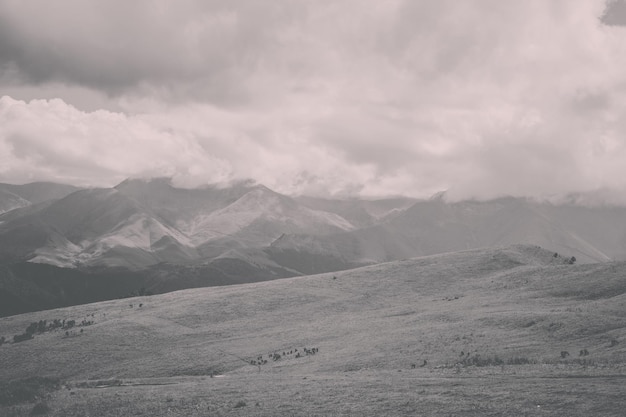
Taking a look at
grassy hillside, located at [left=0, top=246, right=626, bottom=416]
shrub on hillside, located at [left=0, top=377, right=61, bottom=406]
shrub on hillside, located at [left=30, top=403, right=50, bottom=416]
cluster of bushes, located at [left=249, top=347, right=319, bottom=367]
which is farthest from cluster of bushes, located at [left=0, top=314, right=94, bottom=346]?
shrub on hillside, located at [left=30, top=403, right=50, bottom=416]

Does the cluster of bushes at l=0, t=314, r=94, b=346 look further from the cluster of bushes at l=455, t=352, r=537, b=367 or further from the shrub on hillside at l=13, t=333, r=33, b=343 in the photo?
the cluster of bushes at l=455, t=352, r=537, b=367

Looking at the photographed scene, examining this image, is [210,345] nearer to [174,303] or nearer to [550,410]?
[174,303]

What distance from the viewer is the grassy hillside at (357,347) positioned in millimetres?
38500

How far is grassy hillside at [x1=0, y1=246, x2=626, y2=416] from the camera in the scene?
126 feet

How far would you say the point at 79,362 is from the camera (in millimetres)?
88062

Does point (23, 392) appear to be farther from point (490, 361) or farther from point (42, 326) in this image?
point (42, 326)

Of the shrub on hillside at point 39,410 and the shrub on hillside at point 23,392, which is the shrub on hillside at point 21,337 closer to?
the shrub on hillside at point 23,392

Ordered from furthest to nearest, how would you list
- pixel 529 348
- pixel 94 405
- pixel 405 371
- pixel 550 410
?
pixel 529 348
pixel 405 371
pixel 94 405
pixel 550 410

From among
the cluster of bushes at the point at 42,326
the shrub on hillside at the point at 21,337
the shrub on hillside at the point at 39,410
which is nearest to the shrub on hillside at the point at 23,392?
the shrub on hillside at the point at 39,410

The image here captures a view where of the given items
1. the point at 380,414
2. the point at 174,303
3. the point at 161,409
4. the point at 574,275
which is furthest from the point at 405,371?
the point at 174,303

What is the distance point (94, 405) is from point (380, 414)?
75.9 ft

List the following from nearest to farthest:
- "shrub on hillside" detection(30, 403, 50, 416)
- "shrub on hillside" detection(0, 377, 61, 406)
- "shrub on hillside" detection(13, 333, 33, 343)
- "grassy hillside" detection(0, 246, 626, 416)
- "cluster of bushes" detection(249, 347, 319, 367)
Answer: "grassy hillside" detection(0, 246, 626, 416), "shrub on hillside" detection(30, 403, 50, 416), "shrub on hillside" detection(0, 377, 61, 406), "cluster of bushes" detection(249, 347, 319, 367), "shrub on hillside" detection(13, 333, 33, 343)

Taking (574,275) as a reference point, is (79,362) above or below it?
below

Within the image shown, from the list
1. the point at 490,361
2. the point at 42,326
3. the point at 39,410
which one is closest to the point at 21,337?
the point at 42,326
